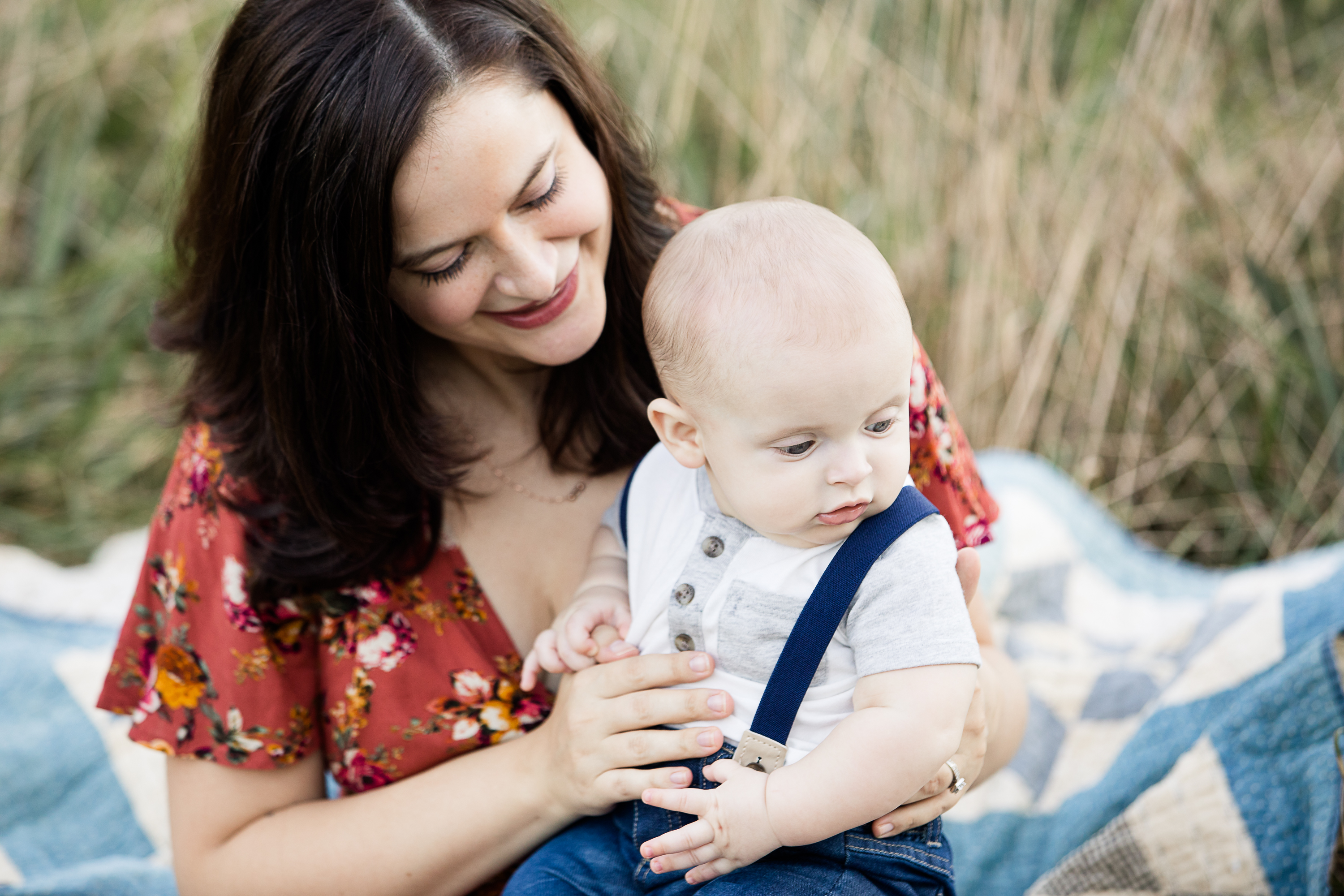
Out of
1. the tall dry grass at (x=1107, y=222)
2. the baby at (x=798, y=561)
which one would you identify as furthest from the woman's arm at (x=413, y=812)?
the tall dry grass at (x=1107, y=222)

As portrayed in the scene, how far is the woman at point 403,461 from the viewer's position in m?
1.37

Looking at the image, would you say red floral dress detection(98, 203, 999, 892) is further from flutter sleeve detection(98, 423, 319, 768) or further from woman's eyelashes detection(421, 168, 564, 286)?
woman's eyelashes detection(421, 168, 564, 286)

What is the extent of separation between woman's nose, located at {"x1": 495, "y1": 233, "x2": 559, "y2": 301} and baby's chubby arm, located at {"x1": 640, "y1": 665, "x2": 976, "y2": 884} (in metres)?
0.64

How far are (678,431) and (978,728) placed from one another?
1.85 ft

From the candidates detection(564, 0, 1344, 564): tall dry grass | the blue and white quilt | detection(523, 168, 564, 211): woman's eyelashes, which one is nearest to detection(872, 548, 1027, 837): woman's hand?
the blue and white quilt

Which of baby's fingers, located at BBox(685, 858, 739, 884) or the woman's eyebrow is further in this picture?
the woman's eyebrow

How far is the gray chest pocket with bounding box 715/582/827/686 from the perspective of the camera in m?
1.27

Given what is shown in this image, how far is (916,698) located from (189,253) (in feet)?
4.46

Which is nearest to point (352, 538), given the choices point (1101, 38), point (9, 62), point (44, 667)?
point (44, 667)

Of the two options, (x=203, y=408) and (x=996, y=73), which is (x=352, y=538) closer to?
(x=203, y=408)

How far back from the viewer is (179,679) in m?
1.65

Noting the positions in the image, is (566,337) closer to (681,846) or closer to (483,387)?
(483,387)

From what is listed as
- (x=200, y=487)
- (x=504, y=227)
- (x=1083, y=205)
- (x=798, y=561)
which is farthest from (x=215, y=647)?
(x=1083, y=205)

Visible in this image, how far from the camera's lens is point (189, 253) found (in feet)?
5.93
